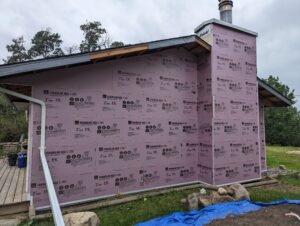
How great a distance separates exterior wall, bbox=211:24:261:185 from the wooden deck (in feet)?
14.8

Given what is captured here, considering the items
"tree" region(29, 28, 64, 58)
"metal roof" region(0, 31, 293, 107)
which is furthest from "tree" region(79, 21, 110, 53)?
"metal roof" region(0, 31, 293, 107)

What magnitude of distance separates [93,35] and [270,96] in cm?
2041

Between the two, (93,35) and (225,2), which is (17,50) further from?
(225,2)

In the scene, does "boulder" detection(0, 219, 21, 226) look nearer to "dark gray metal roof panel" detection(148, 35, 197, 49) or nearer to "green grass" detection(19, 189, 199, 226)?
"green grass" detection(19, 189, 199, 226)

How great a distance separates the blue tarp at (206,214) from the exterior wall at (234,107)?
165 cm

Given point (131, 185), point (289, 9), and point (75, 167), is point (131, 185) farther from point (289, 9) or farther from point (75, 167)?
point (289, 9)

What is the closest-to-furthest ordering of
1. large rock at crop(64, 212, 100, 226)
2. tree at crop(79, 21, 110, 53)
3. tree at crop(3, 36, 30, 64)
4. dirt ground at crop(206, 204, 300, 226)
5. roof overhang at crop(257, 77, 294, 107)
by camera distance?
large rock at crop(64, 212, 100, 226)
dirt ground at crop(206, 204, 300, 226)
roof overhang at crop(257, 77, 294, 107)
tree at crop(79, 21, 110, 53)
tree at crop(3, 36, 30, 64)

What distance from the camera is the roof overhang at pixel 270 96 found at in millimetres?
6774

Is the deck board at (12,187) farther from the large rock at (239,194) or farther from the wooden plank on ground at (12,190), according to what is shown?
the large rock at (239,194)

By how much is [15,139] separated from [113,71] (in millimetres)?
10494

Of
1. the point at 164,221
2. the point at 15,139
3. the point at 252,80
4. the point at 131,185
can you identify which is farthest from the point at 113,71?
the point at 15,139

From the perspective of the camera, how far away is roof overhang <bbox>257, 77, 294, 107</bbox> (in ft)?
22.2

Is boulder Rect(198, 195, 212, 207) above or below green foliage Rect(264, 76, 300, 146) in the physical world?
below

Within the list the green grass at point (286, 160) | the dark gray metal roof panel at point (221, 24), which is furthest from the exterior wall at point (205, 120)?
the green grass at point (286, 160)
